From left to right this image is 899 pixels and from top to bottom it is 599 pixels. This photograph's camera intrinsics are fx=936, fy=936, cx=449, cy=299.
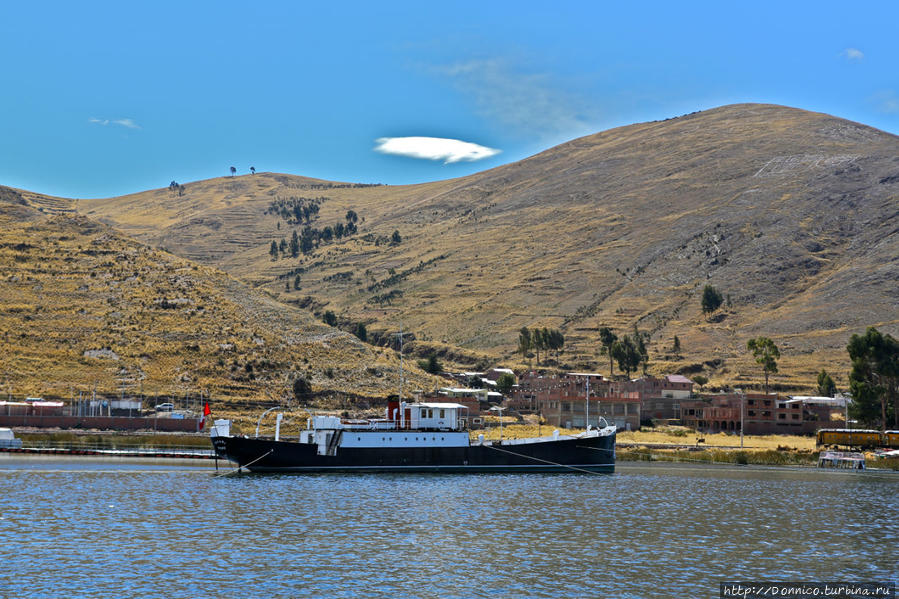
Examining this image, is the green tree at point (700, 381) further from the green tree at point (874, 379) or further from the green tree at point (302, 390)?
the green tree at point (302, 390)

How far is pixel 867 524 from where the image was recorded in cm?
5350

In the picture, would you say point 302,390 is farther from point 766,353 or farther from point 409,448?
point 766,353

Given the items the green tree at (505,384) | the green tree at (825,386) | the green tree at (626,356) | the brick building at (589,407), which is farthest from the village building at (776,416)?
the green tree at (626,356)

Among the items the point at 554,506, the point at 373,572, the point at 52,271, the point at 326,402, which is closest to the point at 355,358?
the point at 326,402

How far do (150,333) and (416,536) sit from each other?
105790 millimetres

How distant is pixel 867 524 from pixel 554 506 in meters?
18.2

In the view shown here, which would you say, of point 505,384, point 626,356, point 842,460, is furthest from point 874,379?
point 626,356

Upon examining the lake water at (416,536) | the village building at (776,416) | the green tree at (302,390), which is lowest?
the lake water at (416,536)

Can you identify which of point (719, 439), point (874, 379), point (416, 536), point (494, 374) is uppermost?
point (494, 374)

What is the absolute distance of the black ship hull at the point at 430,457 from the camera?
257ft

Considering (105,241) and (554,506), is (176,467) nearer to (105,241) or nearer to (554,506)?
(554,506)

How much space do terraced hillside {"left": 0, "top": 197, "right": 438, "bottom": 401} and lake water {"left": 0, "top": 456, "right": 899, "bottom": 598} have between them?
2248 inches

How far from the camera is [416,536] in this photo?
46031mm

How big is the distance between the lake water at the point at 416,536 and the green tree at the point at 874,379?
46017mm
